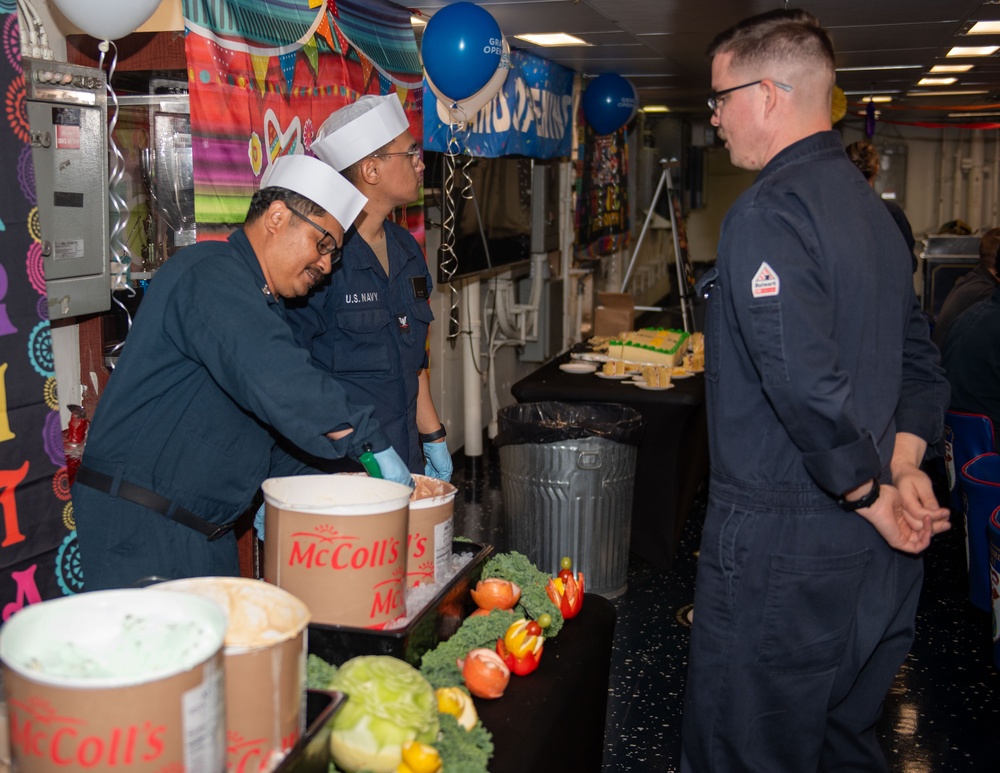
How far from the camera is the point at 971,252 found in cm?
968

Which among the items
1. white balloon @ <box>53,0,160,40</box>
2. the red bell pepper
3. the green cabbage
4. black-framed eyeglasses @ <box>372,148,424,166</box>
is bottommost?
the red bell pepper

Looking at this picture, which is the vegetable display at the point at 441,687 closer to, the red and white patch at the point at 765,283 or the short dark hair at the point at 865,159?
the red and white patch at the point at 765,283

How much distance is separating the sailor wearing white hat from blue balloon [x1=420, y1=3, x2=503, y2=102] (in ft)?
4.04

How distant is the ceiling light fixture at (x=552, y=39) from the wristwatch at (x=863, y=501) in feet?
13.4

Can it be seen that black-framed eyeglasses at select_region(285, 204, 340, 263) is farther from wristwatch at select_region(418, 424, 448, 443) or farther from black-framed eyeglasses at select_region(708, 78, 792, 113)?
wristwatch at select_region(418, 424, 448, 443)

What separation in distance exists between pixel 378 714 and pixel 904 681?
2.76 metres

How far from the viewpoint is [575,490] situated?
406cm

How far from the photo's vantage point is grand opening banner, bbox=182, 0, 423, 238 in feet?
8.48

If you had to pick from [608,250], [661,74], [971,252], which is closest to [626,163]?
[608,250]


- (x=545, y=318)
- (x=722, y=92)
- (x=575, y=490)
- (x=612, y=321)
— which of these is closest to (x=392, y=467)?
(x=722, y=92)

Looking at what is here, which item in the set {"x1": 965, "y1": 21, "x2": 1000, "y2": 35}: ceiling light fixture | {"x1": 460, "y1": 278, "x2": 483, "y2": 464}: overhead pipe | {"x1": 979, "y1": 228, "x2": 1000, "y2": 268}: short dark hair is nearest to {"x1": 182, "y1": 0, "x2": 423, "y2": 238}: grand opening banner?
{"x1": 460, "y1": 278, "x2": 483, "y2": 464}: overhead pipe

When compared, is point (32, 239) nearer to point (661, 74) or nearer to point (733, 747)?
point (733, 747)

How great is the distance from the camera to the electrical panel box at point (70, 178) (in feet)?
7.45

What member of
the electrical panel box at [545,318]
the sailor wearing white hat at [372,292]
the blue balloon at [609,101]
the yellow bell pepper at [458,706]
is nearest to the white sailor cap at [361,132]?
the sailor wearing white hat at [372,292]
